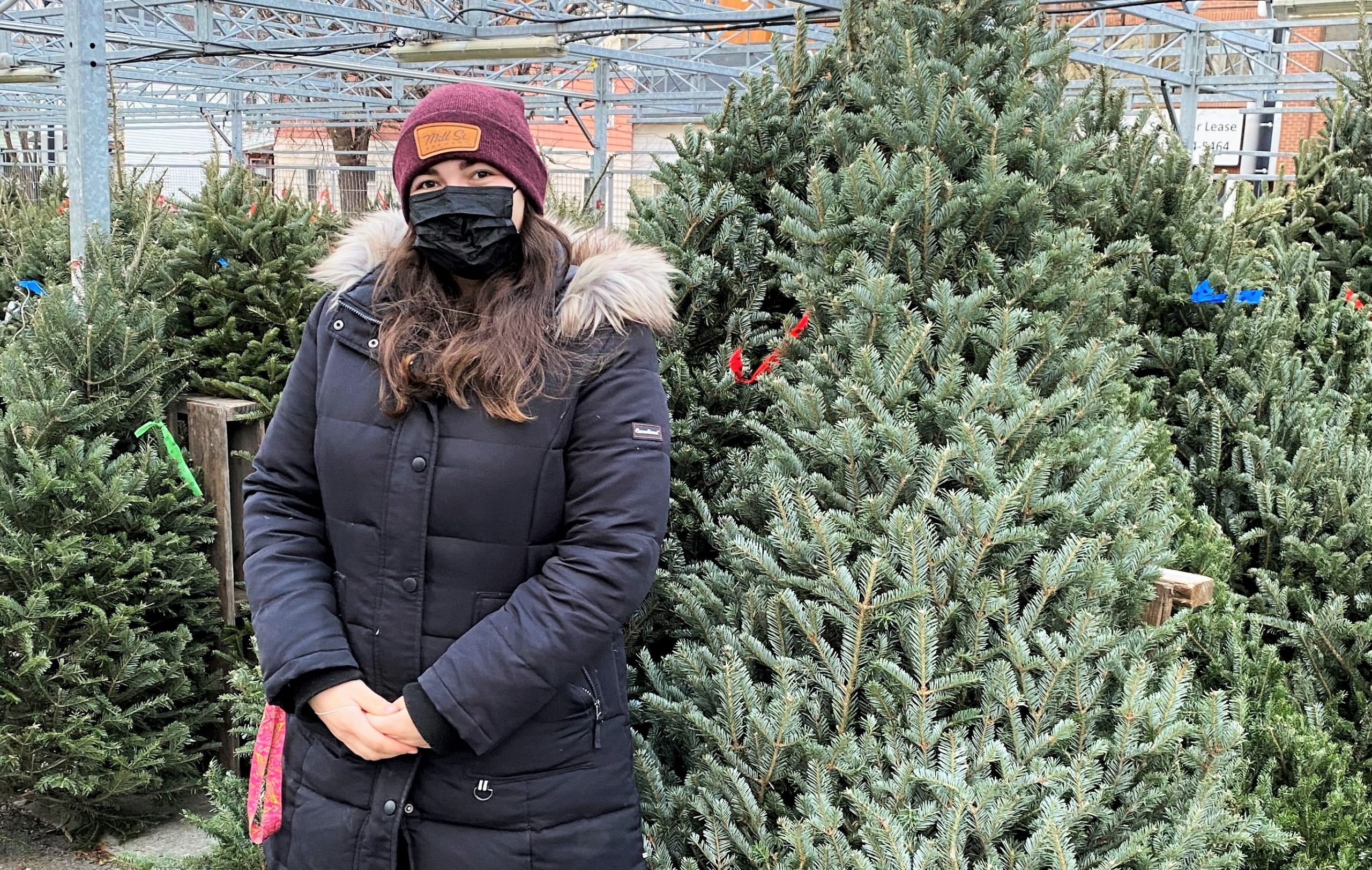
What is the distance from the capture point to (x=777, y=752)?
190 cm

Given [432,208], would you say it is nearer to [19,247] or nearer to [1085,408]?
[1085,408]

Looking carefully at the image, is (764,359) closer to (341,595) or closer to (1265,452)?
(341,595)

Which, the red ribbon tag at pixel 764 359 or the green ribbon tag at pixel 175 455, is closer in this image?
the red ribbon tag at pixel 764 359

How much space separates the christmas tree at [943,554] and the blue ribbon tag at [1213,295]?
1100 mm

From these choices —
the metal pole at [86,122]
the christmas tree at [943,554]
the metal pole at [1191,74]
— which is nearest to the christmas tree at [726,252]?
the christmas tree at [943,554]

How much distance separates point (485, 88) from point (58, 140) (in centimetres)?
3363

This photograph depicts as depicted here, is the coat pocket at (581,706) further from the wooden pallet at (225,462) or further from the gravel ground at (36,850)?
the gravel ground at (36,850)

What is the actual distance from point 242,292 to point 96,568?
1.19 metres

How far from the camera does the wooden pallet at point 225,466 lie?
3643 mm

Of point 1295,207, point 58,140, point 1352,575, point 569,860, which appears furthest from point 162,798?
point 58,140

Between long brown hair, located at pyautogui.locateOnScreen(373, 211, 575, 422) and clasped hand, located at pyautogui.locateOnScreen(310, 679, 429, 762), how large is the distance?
1.48 feet

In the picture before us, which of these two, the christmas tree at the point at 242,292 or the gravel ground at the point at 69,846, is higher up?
the christmas tree at the point at 242,292

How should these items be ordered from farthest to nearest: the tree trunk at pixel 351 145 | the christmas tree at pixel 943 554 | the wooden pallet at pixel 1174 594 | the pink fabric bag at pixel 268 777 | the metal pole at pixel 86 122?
1. the tree trunk at pixel 351 145
2. the metal pole at pixel 86 122
3. the wooden pallet at pixel 1174 594
4. the pink fabric bag at pixel 268 777
5. the christmas tree at pixel 943 554

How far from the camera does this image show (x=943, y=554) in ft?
6.17
